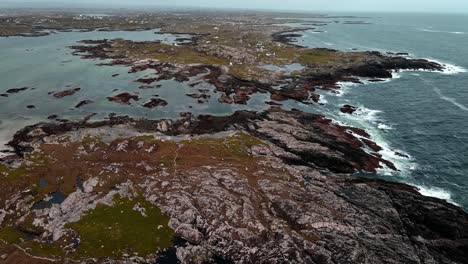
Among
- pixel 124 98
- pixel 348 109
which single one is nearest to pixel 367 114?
pixel 348 109

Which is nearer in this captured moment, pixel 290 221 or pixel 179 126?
pixel 290 221

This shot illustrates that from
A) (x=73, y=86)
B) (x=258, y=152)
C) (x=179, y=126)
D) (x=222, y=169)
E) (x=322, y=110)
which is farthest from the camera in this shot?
(x=73, y=86)

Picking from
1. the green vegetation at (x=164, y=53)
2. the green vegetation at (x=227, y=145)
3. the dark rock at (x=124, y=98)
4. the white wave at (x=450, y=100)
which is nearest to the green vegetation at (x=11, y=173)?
the green vegetation at (x=227, y=145)

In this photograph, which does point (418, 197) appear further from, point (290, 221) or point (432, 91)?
point (432, 91)

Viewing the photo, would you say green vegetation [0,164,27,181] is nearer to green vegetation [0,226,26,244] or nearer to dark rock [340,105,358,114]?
green vegetation [0,226,26,244]

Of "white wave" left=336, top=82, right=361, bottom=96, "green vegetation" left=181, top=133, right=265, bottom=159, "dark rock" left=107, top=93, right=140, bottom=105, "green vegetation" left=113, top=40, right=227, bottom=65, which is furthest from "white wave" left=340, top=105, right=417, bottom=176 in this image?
"green vegetation" left=113, top=40, right=227, bottom=65

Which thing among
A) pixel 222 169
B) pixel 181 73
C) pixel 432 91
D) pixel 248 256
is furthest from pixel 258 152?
pixel 432 91
